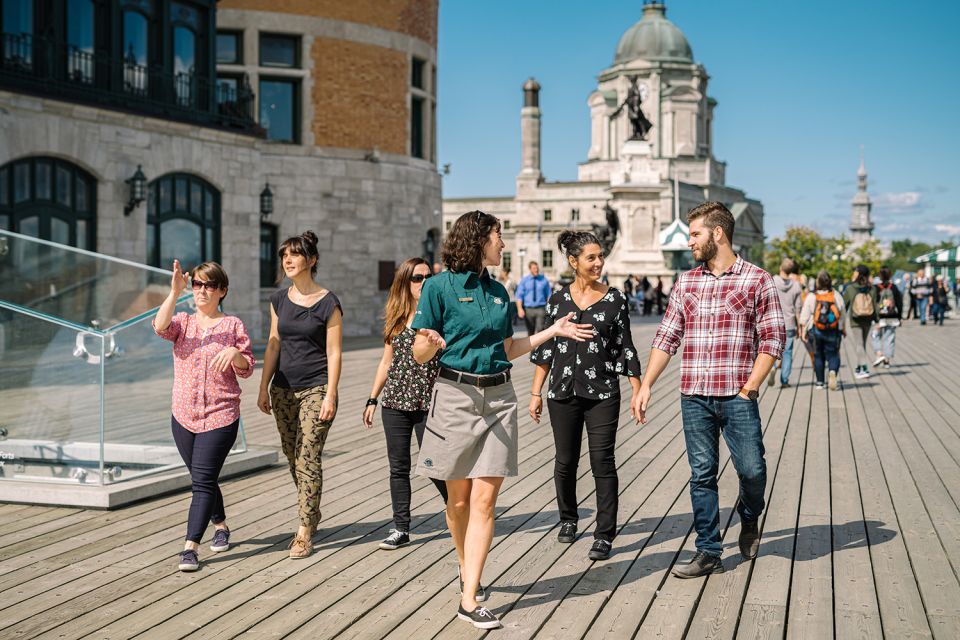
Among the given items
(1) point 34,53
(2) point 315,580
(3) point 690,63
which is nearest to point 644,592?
(2) point 315,580

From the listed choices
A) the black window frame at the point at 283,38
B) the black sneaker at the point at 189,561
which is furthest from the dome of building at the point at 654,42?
the black sneaker at the point at 189,561

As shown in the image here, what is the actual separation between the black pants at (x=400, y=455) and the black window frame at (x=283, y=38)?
2239 centimetres

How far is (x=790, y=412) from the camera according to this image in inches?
506

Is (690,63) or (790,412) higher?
(690,63)

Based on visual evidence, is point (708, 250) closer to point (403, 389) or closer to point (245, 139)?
point (403, 389)

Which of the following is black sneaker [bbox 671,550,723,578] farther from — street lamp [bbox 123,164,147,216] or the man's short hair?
street lamp [bbox 123,164,147,216]

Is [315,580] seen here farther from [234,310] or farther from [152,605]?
[234,310]

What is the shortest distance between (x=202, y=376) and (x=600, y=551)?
2.49 m

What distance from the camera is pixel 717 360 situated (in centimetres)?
565

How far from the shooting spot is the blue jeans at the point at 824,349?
15.0 meters

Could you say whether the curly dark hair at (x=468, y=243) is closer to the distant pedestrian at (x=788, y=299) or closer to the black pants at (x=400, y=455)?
the black pants at (x=400, y=455)

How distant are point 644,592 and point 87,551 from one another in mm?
3210

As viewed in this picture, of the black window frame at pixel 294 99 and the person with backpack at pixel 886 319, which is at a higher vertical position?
the black window frame at pixel 294 99

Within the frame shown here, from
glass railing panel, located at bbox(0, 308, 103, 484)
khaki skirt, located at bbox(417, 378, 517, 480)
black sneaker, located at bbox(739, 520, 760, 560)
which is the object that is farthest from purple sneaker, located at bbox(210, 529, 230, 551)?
black sneaker, located at bbox(739, 520, 760, 560)
